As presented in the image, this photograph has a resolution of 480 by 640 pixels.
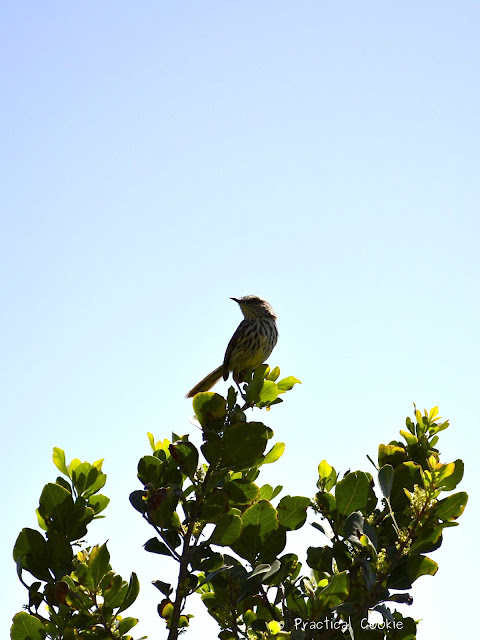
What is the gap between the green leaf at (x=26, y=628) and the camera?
3.68m

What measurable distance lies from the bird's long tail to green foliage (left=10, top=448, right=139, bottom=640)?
347 centimetres

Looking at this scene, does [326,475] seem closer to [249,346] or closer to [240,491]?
[240,491]

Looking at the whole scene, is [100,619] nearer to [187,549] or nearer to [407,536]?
[187,549]

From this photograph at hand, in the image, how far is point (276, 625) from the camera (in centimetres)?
347

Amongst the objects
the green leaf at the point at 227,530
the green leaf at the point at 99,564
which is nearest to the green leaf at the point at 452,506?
the green leaf at the point at 227,530

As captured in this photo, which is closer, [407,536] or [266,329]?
[407,536]

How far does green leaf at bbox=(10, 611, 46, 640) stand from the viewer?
12.1ft

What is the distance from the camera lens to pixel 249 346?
24.2ft

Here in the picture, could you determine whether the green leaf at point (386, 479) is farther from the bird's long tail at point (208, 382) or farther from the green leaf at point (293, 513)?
the bird's long tail at point (208, 382)

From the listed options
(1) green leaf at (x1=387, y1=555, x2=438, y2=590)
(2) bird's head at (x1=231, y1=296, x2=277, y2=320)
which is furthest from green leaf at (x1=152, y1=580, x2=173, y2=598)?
(2) bird's head at (x1=231, y1=296, x2=277, y2=320)

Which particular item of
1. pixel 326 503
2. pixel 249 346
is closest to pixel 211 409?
pixel 326 503

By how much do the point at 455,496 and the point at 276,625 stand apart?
104 centimetres

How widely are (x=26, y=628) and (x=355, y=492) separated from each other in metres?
1.75

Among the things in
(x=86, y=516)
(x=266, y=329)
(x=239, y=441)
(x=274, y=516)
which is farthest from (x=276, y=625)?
(x=266, y=329)
